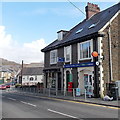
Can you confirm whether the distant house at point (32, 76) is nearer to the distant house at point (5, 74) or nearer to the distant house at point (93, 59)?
the distant house at point (5, 74)

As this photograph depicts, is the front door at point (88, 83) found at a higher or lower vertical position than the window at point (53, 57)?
lower

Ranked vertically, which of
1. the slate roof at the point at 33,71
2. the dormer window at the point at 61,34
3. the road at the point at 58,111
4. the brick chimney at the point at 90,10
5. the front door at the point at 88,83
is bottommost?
the road at the point at 58,111

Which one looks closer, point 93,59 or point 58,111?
point 58,111

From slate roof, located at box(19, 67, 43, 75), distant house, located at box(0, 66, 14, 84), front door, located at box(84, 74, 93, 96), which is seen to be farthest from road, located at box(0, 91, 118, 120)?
distant house, located at box(0, 66, 14, 84)

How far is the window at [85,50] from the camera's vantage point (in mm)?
19089

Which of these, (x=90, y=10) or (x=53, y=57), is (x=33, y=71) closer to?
(x=53, y=57)

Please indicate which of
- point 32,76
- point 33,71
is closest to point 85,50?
point 32,76

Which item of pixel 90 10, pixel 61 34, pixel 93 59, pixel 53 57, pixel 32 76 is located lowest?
pixel 32 76

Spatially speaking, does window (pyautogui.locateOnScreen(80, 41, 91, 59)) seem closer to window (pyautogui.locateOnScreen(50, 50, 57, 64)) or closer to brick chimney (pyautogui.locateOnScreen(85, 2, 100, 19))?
window (pyautogui.locateOnScreen(50, 50, 57, 64))

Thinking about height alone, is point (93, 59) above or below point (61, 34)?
below

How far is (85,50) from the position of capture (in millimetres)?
19578

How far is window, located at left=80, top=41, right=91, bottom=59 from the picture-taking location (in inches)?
752

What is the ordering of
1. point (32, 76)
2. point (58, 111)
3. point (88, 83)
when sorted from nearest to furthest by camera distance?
1. point (58, 111)
2. point (88, 83)
3. point (32, 76)

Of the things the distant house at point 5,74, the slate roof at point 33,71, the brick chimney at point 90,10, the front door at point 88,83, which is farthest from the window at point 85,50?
the distant house at point 5,74
